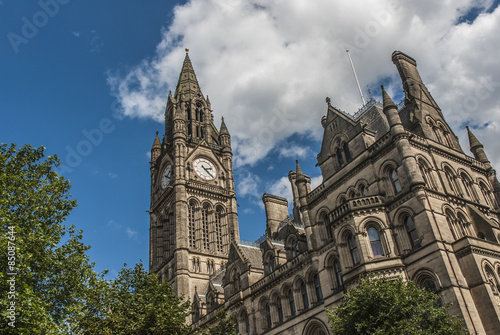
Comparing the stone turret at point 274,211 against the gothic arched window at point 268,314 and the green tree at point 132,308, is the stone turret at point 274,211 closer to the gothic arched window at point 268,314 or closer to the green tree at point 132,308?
the gothic arched window at point 268,314

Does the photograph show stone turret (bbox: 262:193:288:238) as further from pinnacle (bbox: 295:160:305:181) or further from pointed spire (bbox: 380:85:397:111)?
pointed spire (bbox: 380:85:397:111)

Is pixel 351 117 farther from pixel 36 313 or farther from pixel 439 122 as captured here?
pixel 36 313

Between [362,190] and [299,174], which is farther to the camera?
[299,174]

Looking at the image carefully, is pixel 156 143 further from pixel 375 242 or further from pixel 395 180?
pixel 375 242

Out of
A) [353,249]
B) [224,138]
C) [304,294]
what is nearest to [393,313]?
[353,249]

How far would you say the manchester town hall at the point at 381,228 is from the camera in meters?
24.5

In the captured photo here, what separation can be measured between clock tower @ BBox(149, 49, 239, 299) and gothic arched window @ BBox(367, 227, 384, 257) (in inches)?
988

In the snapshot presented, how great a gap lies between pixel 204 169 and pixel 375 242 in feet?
128

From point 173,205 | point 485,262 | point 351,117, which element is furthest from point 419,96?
point 173,205

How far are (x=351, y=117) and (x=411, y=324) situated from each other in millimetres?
19564

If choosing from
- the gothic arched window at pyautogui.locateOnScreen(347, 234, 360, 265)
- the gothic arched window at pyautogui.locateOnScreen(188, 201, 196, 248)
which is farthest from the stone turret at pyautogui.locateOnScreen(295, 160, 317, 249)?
the gothic arched window at pyautogui.locateOnScreen(188, 201, 196, 248)

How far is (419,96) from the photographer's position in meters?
33.4

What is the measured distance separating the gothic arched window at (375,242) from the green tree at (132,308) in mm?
10803

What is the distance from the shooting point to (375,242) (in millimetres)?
26875
